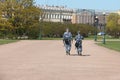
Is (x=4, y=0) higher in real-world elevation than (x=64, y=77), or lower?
higher

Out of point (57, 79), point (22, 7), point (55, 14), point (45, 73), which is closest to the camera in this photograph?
point (57, 79)

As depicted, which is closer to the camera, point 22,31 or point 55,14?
→ point 22,31

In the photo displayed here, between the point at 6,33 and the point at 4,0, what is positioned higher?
the point at 4,0

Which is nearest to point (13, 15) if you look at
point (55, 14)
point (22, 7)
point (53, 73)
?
point (22, 7)

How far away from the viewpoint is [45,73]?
16672 mm

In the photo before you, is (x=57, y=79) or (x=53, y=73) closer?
(x=57, y=79)

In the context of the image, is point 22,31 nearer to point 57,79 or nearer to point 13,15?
point 13,15

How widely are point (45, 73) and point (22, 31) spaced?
74869 mm

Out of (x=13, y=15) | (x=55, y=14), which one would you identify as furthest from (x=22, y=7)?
(x=55, y=14)

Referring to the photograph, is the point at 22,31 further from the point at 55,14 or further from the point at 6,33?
the point at 55,14

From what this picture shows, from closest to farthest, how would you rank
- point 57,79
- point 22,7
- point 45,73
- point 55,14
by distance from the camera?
point 57,79
point 45,73
point 22,7
point 55,14

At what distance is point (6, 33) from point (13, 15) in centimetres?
428

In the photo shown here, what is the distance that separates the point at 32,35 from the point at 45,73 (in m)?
77.9

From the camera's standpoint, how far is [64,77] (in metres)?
15.4
